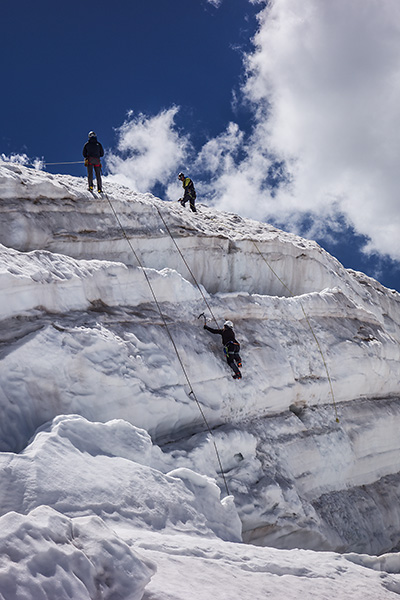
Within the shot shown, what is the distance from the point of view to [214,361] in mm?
10453

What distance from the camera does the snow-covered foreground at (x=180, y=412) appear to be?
5035 mm

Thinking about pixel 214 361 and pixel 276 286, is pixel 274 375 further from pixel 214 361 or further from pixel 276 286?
pixel 276 286

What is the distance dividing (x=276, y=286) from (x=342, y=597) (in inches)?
392

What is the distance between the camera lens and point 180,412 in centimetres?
920

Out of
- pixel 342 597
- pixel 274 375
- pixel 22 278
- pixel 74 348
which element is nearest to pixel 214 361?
pixel 274 375

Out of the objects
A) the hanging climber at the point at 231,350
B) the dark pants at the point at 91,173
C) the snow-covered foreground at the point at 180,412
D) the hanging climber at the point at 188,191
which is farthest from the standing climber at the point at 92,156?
the hanging climber at the point at 231,350

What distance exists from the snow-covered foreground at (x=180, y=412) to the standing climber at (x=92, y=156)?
53 cm

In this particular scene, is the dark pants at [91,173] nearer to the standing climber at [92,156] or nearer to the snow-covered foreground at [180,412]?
the standing climber at [92,156]

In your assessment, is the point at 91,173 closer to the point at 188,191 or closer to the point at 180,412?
the point at 188,191

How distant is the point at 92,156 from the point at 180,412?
6777 mm

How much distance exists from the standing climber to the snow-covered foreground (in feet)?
1.73

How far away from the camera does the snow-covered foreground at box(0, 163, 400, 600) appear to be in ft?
16.5

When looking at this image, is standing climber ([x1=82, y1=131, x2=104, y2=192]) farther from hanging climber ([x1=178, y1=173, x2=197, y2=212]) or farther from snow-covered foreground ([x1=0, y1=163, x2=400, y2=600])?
hanging climber ([x1=178, y1=173, x2=197, y2=212])

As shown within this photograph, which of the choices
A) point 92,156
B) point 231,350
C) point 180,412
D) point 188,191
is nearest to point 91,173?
point 92,156
